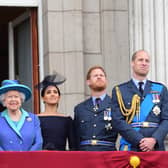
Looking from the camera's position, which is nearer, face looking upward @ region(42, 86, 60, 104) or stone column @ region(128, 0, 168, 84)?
face looking upward @ region(42, 86, 60, 104)

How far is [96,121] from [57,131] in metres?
0.43

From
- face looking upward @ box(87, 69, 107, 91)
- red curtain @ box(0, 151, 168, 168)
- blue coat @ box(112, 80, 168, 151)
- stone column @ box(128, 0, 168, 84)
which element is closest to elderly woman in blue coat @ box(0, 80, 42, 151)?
red curtain @ box(0, 151, 168, 168)

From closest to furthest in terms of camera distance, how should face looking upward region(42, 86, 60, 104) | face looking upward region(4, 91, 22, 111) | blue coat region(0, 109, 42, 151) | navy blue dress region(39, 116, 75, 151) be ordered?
1. blue coat region(0, 109, 42, 151)
2. face looking upward region(4, 91, 22, 111)
3. navy blue dress region(39, 116, 75, 151)
4. face looking upward region(42, 86, 60, 104)

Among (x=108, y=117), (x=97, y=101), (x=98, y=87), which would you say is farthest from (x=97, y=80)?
(x=108, y=117)

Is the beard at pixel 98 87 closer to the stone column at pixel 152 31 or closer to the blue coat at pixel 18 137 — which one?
the blue coat at pixel 18 137

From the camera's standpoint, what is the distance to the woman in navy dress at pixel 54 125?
889 centimetres

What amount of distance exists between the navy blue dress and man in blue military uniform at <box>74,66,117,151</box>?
0.09 meters

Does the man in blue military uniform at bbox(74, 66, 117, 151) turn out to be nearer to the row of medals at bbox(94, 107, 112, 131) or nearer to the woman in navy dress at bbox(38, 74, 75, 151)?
the row of medals at bbox(94, 107, 112, 131)

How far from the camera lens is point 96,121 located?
8984 mm

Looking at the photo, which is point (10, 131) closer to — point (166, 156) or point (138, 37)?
point (166, 156)

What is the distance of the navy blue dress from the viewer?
8.89 metres

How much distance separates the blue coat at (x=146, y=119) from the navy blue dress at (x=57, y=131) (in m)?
0.60

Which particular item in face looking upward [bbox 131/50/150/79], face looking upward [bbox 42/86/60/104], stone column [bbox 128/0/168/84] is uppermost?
stone column [bbox 128/0/168/84]

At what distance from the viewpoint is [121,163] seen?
8211 mm
